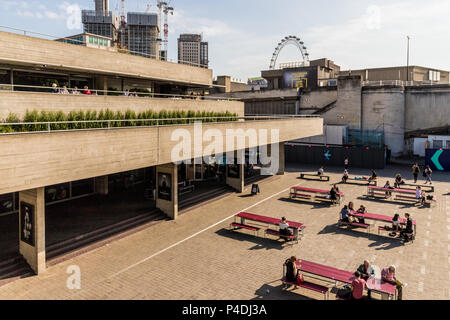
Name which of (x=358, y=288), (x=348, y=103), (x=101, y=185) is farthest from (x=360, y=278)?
(x=348, y=103)

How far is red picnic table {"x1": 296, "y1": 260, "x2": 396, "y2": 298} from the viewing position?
10651 millimetres

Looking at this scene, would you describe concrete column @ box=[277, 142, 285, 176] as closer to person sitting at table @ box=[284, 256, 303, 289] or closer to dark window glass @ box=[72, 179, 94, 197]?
dark window glass @ box=[72, 179, 94, 197]

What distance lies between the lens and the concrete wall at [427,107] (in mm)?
40562

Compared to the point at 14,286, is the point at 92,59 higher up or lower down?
higher up

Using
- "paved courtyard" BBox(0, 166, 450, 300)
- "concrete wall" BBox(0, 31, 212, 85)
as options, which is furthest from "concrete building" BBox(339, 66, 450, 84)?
"paved courtyard" BBox(0, 166, 450, 300)

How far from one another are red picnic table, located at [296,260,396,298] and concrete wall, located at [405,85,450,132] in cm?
3661

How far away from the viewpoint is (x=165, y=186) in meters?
19.3

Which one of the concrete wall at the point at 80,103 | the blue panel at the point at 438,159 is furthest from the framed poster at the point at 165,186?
the blue panel at the point at 438,159

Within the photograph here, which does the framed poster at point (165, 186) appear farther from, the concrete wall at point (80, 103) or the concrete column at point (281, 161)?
the concrete column at point (281, 161)
